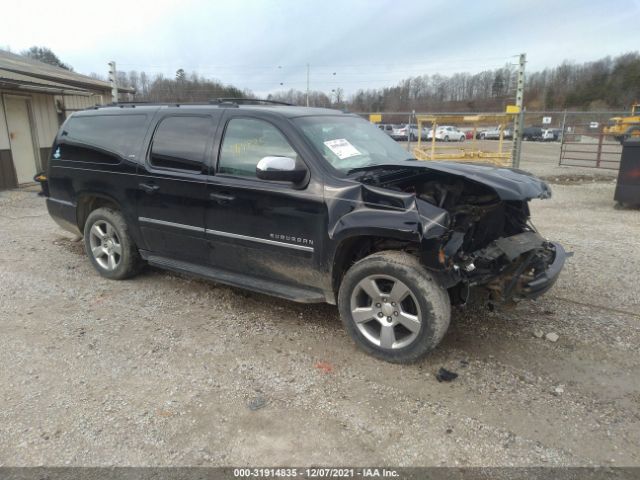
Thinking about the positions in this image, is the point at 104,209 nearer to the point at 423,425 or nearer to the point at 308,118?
the point at 308,118

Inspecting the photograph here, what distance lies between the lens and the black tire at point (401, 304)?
3.20 meters

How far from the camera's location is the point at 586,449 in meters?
2.56

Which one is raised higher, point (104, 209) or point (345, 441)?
point (104, 209)

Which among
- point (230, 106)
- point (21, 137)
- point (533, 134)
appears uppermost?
point (230, 106)

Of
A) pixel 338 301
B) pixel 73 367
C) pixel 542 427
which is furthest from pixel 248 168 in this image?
pixel 542 427

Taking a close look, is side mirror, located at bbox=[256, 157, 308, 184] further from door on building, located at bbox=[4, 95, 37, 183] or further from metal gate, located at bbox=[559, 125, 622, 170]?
metal gate, located at bbox=[559, 125, 622, 170]

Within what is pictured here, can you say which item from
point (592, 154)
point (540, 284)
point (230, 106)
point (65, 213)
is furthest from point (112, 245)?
point (592, 154)

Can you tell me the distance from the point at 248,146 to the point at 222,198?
0.50 m

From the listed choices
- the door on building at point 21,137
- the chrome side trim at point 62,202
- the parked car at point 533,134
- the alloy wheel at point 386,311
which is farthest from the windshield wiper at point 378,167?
the parked car at point 533,134

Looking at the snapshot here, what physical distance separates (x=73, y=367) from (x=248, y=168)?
6.62 ft

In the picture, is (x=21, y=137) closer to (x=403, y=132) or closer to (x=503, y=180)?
(x=503, y=180)

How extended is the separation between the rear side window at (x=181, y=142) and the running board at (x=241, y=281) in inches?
36.5

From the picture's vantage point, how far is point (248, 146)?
3998 mm

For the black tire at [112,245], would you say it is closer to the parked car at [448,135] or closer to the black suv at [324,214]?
the black suv at [324,214]
